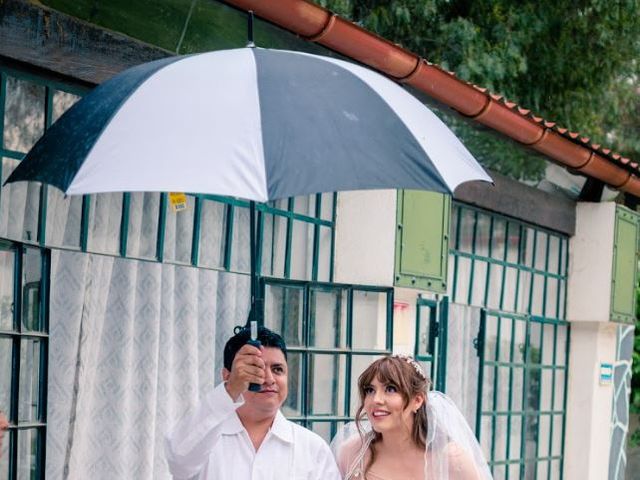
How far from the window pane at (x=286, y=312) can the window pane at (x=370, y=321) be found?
1.73 feet

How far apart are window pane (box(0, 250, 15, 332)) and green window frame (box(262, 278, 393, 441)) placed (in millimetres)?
1737

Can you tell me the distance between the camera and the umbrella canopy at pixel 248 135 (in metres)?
3.73

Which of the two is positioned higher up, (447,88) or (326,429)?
(447,88)

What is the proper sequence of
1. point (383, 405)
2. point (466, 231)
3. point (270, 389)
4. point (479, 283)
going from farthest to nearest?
point (479, 283)
point (466, 231)
point (383, 405)
point (270, 389)

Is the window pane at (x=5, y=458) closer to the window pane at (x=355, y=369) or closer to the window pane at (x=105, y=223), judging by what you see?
the window pane at (x=105, y=223)

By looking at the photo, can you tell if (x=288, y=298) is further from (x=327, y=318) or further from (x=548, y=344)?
(x=548, y=344)

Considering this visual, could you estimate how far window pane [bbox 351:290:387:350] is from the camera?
296 inches

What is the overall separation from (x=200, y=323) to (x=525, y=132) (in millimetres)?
3033

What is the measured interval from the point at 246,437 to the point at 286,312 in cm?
267

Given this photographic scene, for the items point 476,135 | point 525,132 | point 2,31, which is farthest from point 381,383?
point 476,135

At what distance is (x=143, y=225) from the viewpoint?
5.86 meters

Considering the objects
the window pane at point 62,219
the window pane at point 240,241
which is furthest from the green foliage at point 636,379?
the window pane at point 62,219

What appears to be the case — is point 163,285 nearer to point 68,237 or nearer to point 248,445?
point 68,237

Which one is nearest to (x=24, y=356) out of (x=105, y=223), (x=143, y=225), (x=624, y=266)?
(x=105, y=223)
